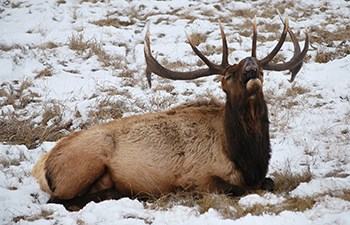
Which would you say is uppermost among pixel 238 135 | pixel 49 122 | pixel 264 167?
pixel 238 135

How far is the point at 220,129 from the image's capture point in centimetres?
576

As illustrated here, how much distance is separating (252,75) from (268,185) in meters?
1.25

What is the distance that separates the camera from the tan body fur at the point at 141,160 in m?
5.34

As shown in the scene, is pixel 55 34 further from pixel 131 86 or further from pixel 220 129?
pixel 220 129

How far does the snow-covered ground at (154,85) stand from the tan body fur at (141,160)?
Result: 422 mm

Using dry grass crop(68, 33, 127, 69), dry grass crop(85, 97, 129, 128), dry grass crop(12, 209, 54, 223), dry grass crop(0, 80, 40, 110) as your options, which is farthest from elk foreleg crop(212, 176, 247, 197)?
dry grass crop(68, 33, 127, 69)

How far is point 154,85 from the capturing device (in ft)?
29.8

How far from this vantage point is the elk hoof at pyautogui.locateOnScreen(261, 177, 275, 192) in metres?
5.27

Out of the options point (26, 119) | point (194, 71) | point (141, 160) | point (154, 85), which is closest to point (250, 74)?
point (194, 71)

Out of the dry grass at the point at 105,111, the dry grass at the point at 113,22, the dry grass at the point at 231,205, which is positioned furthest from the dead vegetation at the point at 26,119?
the dry grass at the point at 113,22

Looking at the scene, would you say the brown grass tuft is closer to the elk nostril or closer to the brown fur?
the brown fur

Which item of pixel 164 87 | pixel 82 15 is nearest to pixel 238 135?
pixel 164 87

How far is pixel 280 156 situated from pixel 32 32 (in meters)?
7.52

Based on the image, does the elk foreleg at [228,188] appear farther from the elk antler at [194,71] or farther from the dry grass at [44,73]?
the dry grass at [44,73]
